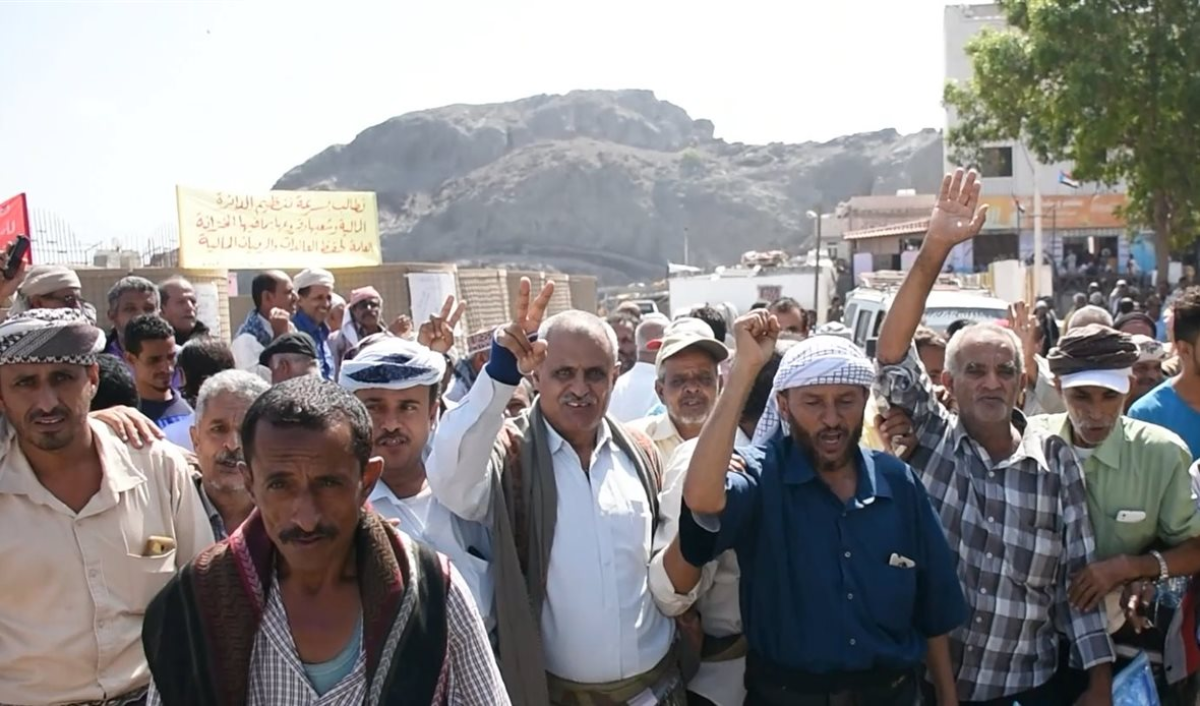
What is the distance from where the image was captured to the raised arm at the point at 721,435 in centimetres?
277

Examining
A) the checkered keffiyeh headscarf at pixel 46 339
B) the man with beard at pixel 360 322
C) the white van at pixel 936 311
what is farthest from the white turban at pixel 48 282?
the white van at pixel 936 311

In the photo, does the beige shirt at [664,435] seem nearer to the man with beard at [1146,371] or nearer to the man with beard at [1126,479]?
the man with beard at [1126,479]

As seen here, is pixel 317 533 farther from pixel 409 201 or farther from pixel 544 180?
pixel 409 201

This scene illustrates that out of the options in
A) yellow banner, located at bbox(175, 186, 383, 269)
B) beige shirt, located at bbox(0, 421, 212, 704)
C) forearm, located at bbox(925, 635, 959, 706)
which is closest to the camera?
beige shirt, located at bbox(0, 421, 212, 704)

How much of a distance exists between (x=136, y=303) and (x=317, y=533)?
4077mm

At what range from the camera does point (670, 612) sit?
3.06 meters

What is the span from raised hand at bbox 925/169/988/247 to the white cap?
578 mm

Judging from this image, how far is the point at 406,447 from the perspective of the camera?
304cm

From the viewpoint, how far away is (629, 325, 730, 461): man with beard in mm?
4012

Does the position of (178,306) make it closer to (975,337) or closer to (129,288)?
(129,288)

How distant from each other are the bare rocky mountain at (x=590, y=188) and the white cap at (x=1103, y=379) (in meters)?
75.1

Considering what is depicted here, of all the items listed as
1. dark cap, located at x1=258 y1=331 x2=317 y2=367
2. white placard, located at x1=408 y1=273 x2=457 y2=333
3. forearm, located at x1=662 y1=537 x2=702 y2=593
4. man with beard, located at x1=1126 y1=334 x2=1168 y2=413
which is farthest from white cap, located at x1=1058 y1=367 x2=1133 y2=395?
white placard, located at x1=408 y1=273 x2=457 y2=333

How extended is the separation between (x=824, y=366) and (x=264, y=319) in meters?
4.59

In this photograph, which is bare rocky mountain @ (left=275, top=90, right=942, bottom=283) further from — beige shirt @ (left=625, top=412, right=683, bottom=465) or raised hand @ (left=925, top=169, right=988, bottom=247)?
raised hand @ (left=925, top=169, right=988, bottom=247)
